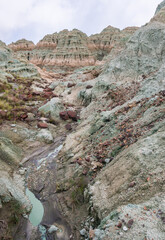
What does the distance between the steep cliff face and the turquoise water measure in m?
74.5

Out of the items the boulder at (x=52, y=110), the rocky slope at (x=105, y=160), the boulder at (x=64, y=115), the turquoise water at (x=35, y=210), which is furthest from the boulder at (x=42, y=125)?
the turquoise water at (x=35, y=210)

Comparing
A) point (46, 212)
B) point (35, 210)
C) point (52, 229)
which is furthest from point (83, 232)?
point (35, 210)

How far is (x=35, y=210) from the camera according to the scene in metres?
4.85

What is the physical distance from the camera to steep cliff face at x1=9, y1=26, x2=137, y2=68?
75375mm

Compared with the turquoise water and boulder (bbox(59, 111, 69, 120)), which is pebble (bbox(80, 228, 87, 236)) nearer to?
the turquoise water

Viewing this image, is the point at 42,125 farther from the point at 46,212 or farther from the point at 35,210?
the point at 46,212

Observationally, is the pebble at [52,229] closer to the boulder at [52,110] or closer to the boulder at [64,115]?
the boulder at [64,115]

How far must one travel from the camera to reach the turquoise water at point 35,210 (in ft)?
14.8

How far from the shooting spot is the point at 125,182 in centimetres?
357

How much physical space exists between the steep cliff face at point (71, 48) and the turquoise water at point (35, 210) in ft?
245

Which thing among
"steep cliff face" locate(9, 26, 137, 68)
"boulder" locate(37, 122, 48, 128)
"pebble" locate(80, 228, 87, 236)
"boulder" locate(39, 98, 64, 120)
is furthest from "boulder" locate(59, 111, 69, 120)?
"steep cliff face" locate(9, 26, 137, 68)

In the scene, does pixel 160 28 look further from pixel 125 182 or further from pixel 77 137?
pixel 125 182

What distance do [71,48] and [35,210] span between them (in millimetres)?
84079

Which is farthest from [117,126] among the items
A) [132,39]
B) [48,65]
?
[48,65]
